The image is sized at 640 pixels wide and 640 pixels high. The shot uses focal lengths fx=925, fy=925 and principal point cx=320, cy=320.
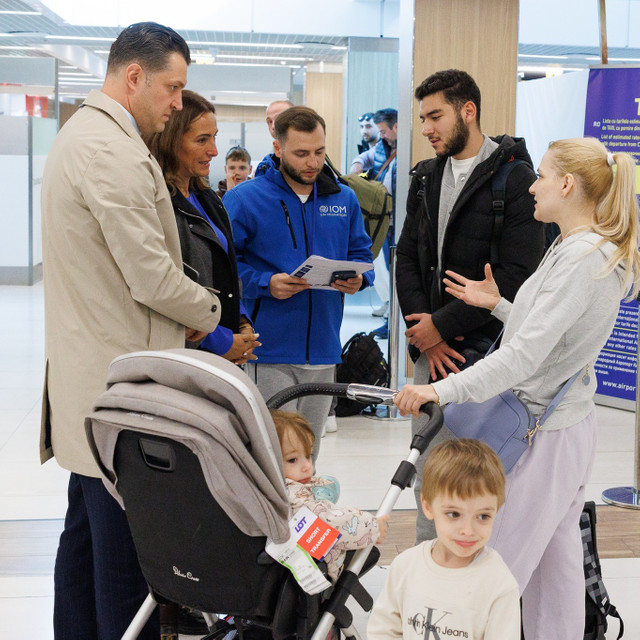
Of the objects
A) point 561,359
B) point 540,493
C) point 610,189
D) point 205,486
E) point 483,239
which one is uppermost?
point 610,189

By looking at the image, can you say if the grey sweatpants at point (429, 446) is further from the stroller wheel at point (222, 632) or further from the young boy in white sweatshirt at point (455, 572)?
the young boy in white sweatshirt at point (455, 572)

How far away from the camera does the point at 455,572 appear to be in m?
1.88

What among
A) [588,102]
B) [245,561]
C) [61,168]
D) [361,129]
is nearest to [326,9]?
[361,129]

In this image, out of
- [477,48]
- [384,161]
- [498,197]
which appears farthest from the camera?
[384,161]

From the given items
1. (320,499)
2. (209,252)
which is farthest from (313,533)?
(209,252)

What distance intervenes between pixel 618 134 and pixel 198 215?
3.97 m

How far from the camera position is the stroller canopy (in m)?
1.79

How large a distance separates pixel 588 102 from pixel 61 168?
4664 millimetres

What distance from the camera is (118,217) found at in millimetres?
2115

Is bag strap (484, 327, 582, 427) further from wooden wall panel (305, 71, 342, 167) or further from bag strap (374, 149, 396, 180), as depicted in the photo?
wooden wall panel (305, 71, 342, 167)

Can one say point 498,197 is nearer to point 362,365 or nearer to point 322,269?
point 322,269

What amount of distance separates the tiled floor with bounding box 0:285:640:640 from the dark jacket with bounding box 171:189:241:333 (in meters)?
1.11

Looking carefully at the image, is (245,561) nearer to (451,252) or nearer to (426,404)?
(426,404)

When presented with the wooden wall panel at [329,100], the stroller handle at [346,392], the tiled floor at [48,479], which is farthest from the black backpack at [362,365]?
the wooden wall panel at [329,100]
